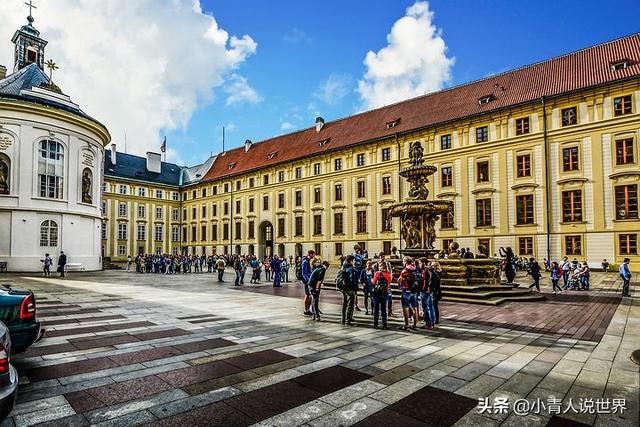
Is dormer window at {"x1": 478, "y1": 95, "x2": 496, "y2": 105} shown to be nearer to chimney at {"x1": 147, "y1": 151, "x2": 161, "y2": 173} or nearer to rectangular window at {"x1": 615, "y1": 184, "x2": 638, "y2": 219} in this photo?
rectangular window at {"x1": 615, "y1": 184, "x2": 638, "y2": 219}

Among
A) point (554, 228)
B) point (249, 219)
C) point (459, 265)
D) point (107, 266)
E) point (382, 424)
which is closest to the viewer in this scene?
point (382, 424)

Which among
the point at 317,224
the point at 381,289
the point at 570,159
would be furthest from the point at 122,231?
the point at 381,289

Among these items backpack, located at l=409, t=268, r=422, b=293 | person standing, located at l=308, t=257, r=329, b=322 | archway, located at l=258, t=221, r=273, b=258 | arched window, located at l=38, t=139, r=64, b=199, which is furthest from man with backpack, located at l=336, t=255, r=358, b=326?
archway, located at l=258, t=221, r=273, b=258

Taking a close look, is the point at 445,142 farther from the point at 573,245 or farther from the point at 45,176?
the point at 45,176

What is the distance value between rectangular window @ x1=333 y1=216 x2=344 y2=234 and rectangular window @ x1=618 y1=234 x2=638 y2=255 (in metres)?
25.8

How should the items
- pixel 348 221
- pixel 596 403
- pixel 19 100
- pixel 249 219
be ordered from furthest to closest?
pixel 249 219 → pixel 348 221 → pixel 19 100 → pixel 596 403

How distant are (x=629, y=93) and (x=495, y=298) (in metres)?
25.2

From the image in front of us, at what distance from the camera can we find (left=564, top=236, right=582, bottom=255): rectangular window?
29.9 metres

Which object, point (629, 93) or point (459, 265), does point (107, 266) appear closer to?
point (459, 265)

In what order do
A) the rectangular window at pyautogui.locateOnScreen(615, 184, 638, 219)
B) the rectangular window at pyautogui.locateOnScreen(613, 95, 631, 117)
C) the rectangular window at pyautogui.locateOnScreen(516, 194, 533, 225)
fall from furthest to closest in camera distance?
the rectangular window at pyautogui.locateOnScreen(516, 194, 533, 225) → the rectangular window at pyautogui.locateOnScreen(613, 95, 631, 117) → the rectangular window at pyautogui.locateOnScreen(615, 184, 638, 219)

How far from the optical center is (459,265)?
52.0ft

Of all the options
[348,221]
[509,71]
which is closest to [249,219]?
[348,221]

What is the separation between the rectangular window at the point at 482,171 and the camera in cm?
3531

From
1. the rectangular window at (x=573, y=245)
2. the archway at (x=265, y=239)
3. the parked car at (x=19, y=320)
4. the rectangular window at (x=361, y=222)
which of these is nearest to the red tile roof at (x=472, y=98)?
the rectangular window at (x=361, y=222)
